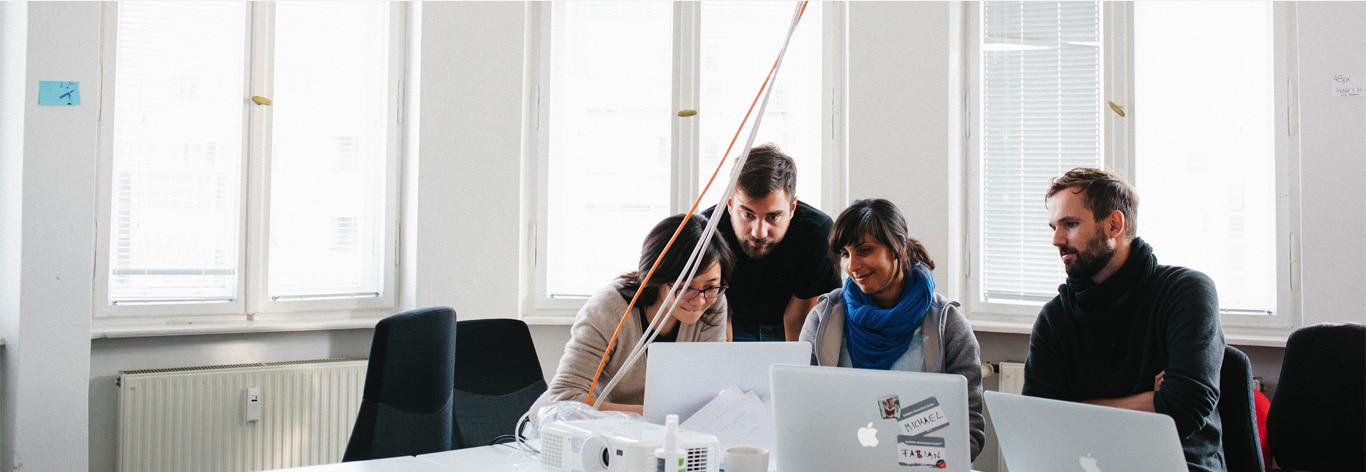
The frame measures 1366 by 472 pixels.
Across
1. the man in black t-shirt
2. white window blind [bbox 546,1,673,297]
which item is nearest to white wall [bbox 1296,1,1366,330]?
the man in black t-shirt

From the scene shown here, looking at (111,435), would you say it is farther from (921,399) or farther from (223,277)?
(921,399)

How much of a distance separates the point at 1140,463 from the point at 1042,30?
264cm

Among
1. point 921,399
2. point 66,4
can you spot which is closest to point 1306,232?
point 921,399

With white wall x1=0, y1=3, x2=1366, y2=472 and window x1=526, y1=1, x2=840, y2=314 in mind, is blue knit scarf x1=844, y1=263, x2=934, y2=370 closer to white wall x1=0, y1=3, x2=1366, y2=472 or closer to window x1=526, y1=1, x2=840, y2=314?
white wall x1=0, y1=3, x2=1366, y2=472

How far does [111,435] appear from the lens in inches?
122

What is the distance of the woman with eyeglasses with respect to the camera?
2.23 m

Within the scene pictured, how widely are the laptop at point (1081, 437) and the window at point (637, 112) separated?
2.25 metres

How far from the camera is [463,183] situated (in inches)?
139

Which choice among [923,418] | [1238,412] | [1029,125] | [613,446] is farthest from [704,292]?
[1029,125]

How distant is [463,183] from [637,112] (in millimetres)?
760

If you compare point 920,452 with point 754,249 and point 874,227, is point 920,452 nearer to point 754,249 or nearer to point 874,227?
point 874,227

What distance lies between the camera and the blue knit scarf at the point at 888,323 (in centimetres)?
233

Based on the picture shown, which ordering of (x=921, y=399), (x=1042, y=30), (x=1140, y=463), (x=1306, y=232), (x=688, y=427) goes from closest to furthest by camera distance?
(x=1140, y=463) → (x=921, y=399) → (x=688, y=427) → (x=1306, y=232) → (x=1042, y=30)

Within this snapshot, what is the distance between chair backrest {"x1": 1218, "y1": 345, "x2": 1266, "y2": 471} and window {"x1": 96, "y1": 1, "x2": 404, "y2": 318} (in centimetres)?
288
